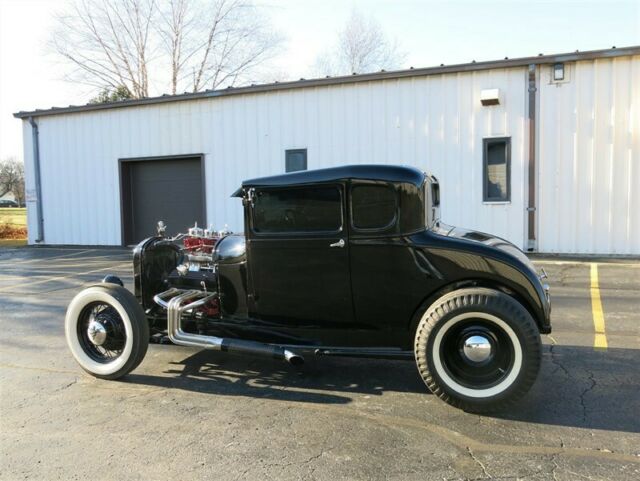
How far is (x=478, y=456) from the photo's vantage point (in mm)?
3135

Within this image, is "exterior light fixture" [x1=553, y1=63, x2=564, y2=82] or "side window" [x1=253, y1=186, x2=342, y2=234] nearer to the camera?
"side window" [x1=253, y1=186, x2=342, y2=234]

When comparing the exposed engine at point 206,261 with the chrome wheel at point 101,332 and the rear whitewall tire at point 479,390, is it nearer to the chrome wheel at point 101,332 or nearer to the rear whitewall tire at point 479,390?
the chrome wheel at point 101,332

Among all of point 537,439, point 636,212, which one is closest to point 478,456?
point 537,439

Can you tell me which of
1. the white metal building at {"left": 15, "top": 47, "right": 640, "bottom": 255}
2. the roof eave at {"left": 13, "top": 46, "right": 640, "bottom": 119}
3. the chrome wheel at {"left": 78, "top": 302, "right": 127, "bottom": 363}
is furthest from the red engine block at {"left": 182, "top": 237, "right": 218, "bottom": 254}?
the roof eave at {"left": 13, "top": 46, "right": 640, "bottom": 119}

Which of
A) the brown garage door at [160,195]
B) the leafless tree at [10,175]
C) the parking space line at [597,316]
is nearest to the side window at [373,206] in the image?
the parking space line at [597,316]

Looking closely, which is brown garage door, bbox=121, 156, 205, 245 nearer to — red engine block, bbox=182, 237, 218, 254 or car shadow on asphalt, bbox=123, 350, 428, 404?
red engine block, bbox=182, 237, 218, 254

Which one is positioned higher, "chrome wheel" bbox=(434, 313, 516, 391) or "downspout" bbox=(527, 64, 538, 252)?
Answer: "downspout" bbox=(527, 64, 538, 252)

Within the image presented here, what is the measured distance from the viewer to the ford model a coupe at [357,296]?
3.76 meters

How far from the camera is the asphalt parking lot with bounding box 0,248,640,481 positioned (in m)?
3.04

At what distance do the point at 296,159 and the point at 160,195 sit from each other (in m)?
4.79

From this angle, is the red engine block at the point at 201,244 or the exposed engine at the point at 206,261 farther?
the red engine block at the point at 201,244

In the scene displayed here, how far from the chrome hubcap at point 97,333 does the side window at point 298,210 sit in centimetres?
160

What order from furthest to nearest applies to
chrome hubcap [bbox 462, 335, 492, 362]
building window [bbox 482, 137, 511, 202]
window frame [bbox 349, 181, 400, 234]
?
building window [bbox 482, 137, 511, 202] → window frame [bbox 349, 181, 400, 234] → chrome hubcap [bbox 462, 335, 492, 362]

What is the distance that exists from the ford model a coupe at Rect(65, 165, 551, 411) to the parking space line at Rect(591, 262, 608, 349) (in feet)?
5.59
